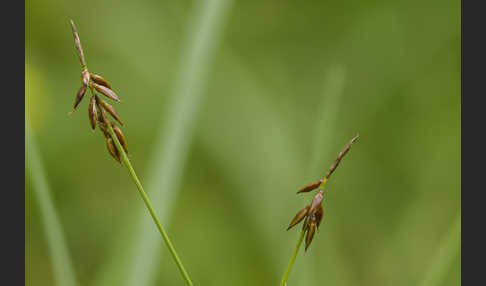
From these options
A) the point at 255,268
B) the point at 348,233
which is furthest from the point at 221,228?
the point at 348,233

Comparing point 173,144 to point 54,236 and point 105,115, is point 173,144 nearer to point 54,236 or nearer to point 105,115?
point 54,236

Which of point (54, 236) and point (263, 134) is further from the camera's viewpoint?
point (263, 134)

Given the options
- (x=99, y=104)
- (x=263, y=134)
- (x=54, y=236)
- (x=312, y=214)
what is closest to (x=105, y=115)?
(x=99, y=104)

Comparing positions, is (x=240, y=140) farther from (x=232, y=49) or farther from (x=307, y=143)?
(x=232, y=49)

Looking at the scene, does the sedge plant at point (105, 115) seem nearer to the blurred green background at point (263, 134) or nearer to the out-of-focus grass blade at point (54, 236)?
the out-of-focus grass blade at point (54, 236)

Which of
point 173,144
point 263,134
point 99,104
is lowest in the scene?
point 263,134

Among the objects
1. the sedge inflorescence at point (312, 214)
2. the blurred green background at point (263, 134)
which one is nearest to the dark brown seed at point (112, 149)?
the sedge inflorescence at point (312, 214)
